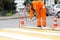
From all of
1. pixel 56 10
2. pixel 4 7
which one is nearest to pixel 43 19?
pixel 56 10

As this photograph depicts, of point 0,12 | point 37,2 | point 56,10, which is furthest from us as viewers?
point 0,12

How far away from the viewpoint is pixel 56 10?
109 feet

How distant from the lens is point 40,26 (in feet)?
60.3

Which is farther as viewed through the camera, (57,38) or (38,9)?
(38,9)

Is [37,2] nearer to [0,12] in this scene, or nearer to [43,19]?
[43,19]

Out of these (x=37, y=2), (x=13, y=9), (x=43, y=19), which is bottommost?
(x=13, y=9)

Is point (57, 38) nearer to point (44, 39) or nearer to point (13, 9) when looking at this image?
point (44, 39)

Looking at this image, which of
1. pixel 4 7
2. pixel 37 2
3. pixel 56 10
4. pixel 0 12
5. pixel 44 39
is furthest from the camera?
pixel 4 7

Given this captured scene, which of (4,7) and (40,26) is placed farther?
(4,7)

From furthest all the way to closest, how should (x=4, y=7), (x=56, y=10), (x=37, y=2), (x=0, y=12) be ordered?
1. (x=4, y=7)
2. (x=0, y=12)
3. (x=56, y=10)
4. (x=37, y=2)

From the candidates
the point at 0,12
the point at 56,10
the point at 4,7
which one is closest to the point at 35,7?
the point at 56,10

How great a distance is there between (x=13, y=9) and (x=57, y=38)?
40.3 m

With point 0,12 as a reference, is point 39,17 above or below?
above

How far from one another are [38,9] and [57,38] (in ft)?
20.7
